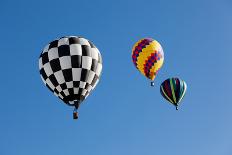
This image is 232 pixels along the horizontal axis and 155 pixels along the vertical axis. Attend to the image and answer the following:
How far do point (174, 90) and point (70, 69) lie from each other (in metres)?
12.2

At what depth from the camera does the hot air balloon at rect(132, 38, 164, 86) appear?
38.0 metres

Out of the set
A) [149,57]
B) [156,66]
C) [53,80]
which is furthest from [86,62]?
[156,66]

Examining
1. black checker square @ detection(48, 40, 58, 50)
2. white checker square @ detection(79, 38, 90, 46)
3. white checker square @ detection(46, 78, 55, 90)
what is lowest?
white checker square @ detection(46, 78, 55, 90)

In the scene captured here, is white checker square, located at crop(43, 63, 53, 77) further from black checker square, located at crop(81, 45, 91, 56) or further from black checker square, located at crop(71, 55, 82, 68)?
black checker square, located at crop(81, 45, 91, 56)

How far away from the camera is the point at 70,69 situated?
2703 cm

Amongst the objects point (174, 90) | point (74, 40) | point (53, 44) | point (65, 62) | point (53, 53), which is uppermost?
point (174, 90)

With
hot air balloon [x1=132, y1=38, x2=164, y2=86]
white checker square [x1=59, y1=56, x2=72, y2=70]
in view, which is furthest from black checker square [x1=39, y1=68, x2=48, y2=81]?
hot air balloon [x1=132, y1=38, x2=164, y2=86]

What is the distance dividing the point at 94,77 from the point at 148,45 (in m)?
11.4

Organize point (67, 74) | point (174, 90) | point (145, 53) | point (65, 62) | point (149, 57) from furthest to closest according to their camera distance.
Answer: point (145, 53) < point (149, 57) < point (174, 90) < point (65, 62) < point (67, 74)

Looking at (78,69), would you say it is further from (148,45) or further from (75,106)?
(148,45)

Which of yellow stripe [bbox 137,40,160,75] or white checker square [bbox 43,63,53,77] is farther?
yellow stripe [bbox 137,40,160,75]

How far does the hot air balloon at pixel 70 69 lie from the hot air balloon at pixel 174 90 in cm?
1038

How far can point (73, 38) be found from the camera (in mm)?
28234

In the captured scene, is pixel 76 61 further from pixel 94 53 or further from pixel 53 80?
pixel 53 80
